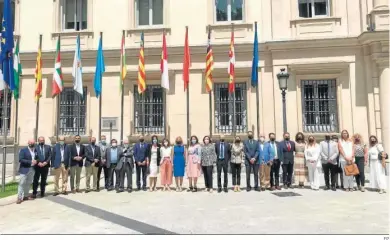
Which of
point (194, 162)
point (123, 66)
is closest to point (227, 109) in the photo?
point (123, 66)

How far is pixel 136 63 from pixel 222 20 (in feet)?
14.1

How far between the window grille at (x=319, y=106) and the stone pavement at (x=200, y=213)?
5.45 metres

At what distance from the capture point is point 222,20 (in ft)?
52.1

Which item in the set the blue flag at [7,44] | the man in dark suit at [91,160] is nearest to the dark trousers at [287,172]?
the man in dark suit at [91,160]

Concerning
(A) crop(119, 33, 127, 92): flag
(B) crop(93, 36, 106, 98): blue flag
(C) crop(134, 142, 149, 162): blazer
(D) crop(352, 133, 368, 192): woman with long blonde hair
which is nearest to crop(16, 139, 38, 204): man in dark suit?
(C) crop(134, 142, 149, 162): blazer

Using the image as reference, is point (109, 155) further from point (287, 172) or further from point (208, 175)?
point (287, 172)

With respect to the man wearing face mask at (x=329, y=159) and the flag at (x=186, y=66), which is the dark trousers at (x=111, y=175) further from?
the man wearing face mask at (x=329, y=159)

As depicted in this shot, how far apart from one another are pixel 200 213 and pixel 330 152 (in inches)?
194

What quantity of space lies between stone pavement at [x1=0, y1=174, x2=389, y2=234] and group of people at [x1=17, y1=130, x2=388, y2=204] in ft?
1.82

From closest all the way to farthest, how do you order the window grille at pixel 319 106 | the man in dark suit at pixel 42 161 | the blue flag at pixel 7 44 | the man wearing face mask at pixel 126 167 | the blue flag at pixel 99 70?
the man in dark suit at pixel 42 161 < the man wearing face mask at pixel 126 167 < the blue flag at pixel 7 44 < the blue flag at pixel 99 70 < the window grille at pixel 319 106

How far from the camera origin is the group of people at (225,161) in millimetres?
10258

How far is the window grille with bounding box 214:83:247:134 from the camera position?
15438 millimetres

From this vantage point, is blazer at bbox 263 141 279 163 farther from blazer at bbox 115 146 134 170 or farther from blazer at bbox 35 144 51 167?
blazer at bbox 35 144 51 167
